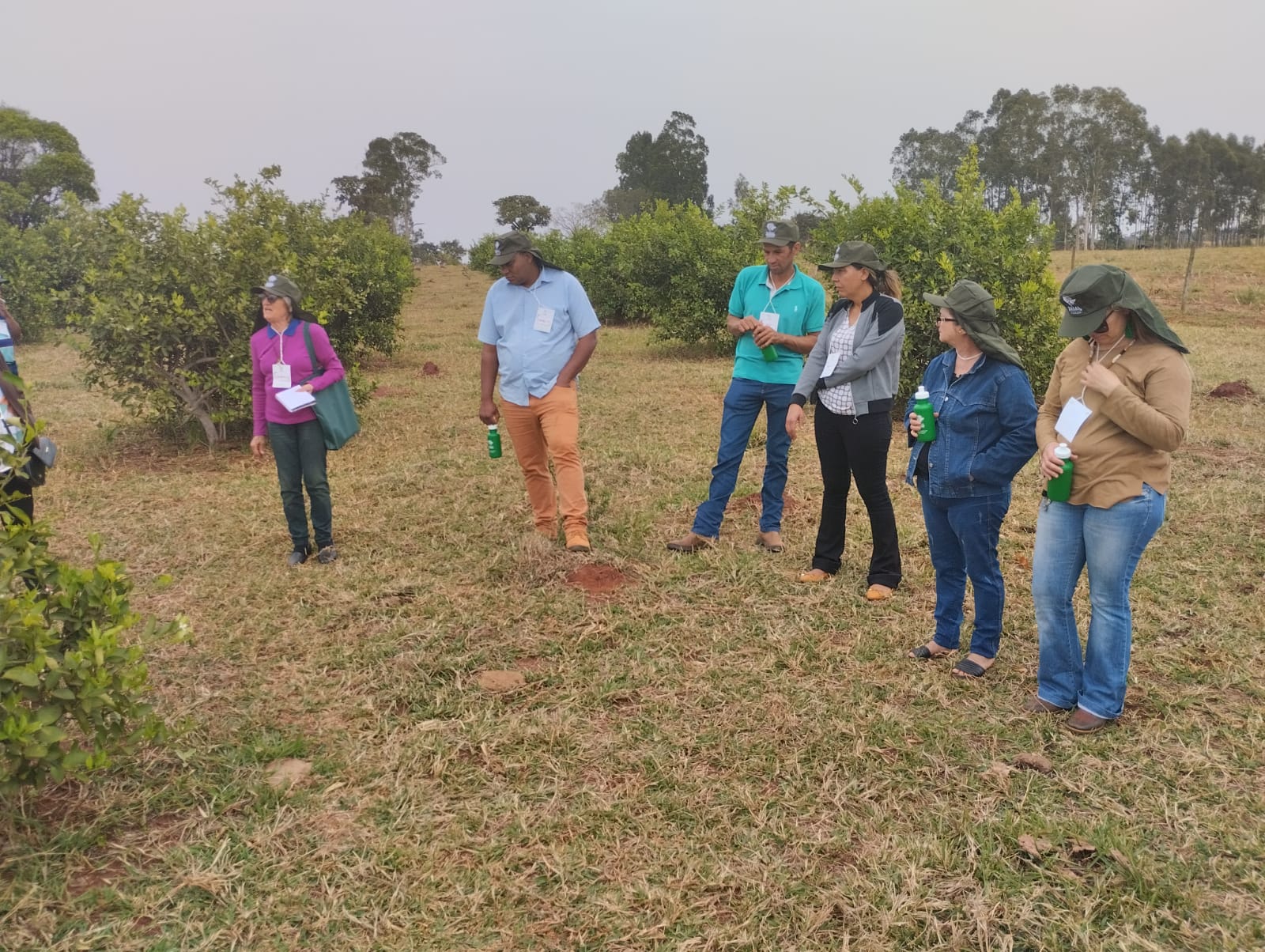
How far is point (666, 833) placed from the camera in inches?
102

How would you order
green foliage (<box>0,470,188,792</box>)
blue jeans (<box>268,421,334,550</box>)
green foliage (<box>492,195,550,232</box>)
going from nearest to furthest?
green foliage (<box>0,470,188,792</box>) < blue jeans (<box>268,421,334,550</box>) < green foliage (<box>492,195,550,232</box>)

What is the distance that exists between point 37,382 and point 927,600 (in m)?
13.0

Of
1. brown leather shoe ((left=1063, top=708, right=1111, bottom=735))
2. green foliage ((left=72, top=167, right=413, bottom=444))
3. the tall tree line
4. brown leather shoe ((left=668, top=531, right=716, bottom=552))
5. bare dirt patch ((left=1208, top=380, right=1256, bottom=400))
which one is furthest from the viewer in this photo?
the tall tree line

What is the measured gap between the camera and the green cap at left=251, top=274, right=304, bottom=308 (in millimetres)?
4627

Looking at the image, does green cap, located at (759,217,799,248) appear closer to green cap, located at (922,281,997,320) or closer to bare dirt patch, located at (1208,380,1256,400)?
green cap, located at (922,281,997,320)

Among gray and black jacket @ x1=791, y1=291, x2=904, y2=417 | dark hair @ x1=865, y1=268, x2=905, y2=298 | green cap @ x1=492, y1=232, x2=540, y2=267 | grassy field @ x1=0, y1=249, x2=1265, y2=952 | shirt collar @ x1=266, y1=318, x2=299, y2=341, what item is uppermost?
green cap @ x1=492, y1=232, x2=540, y2=267

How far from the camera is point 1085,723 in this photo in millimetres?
3041

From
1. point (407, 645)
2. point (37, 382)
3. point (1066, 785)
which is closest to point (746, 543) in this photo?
point (407, 645)

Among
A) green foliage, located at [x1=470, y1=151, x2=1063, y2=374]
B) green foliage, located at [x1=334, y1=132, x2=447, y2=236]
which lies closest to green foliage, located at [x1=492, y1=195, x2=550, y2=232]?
green foliage, located at [x1=334, y1=132, x2=447, y2=236]

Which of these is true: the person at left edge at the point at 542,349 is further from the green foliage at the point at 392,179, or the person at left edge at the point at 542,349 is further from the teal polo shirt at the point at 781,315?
the green foliage at the point at 392,179

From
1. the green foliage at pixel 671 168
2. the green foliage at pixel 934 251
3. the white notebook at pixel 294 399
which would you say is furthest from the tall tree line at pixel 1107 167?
the white notebook at pixel 294 399

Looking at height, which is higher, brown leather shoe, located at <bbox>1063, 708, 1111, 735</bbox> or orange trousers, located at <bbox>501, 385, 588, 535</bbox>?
orange trousers, located at <bbox>501, 385, 588, 535</bbox>

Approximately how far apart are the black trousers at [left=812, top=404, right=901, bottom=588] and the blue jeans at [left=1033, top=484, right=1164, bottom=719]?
1172 mm

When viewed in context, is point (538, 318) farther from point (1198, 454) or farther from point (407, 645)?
point (1198, 454)
